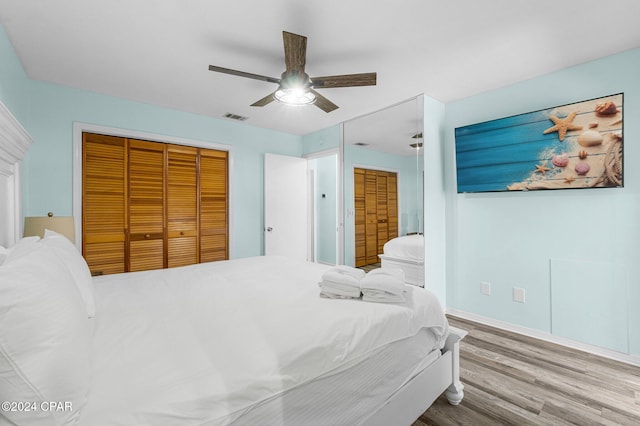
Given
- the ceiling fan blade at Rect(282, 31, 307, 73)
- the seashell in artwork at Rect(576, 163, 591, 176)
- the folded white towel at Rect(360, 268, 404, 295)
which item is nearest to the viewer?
the folded white towel at Rect(360, 268, 404, 295)

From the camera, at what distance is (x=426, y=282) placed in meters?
3.26

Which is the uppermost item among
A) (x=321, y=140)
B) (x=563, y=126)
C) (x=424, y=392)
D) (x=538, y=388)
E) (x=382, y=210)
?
(x=321, y=140)

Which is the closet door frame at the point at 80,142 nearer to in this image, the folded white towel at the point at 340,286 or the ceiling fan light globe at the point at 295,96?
A: the ceiling fan light globe at the point at 295,96

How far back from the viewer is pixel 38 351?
79 cm

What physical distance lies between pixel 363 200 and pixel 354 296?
2309 millimetres

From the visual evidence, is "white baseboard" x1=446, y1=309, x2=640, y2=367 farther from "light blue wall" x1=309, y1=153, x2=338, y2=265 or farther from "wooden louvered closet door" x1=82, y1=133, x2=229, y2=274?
"wooden louvered closet door" x1=82, y1=133, x2=229, y2=274

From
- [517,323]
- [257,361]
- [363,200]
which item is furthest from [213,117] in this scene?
[517,323]

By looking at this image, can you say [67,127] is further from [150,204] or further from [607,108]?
[607,108]

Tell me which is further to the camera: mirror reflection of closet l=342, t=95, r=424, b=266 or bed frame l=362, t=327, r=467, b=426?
mirror reflection of closet l=342, t=95, r=424, b=266

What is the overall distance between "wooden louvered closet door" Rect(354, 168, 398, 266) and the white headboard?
3.25 m

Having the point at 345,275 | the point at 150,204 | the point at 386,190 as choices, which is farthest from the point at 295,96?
the point at 150,204


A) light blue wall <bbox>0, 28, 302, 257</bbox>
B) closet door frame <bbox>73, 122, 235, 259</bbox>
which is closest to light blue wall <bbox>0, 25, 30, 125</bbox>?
light blue wall <bbox>0, 28, 302, 257</bbox>

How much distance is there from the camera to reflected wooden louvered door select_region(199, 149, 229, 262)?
3.95m

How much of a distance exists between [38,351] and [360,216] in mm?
3473
